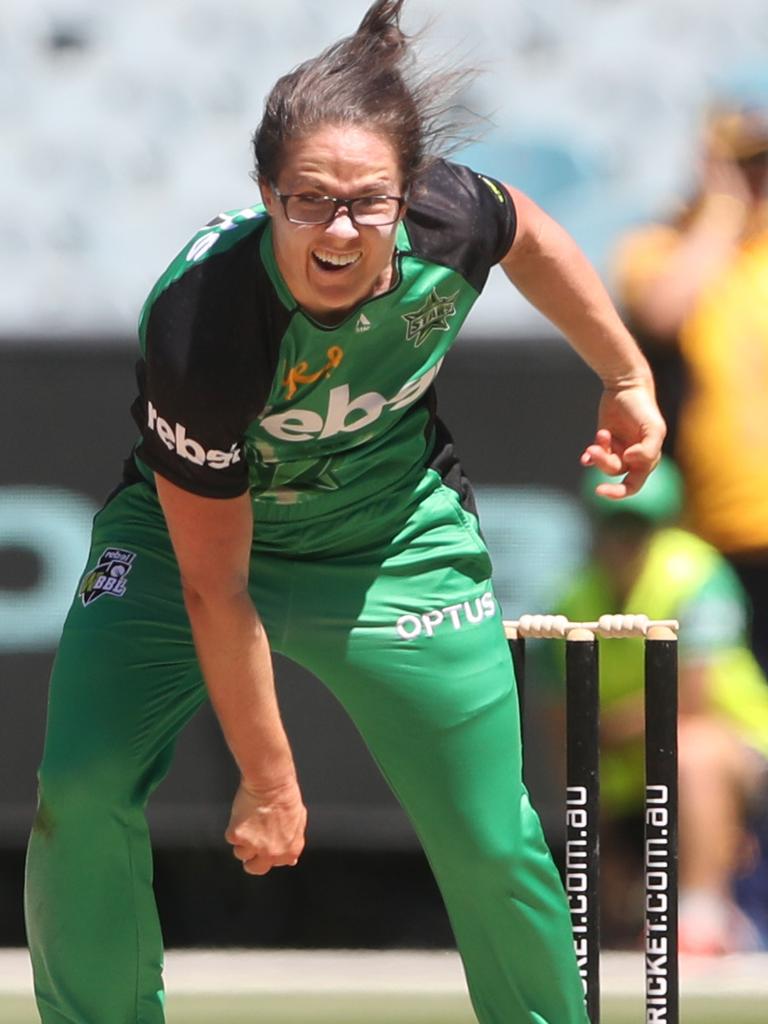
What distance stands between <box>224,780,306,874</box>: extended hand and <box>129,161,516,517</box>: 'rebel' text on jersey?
1.37 feet

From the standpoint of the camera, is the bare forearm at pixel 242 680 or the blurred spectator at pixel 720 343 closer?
the bare forearm at pixel 242 680

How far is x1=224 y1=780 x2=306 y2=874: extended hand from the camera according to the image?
270cm

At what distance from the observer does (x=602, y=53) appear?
516cm

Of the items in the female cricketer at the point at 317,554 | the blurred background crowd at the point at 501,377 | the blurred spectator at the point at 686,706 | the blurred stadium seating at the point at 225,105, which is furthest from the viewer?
the blurred stadium seating at the point at 225,105

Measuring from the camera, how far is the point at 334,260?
2.55 metres

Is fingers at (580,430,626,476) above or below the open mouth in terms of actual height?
below

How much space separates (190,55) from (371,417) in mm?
2581

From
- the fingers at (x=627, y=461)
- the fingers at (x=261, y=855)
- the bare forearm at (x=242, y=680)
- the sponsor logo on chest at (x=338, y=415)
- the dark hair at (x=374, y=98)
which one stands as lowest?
the fingers at (x=261, y=855)

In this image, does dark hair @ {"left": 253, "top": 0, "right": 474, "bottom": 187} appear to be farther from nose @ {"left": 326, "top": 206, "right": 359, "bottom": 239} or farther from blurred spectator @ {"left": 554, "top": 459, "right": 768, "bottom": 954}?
blurred spectator @ {"left": 554, "top": 459, "right": 768, "bottom": 954}

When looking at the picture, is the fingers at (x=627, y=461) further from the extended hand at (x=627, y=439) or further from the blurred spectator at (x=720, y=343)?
the blurred spectator at (x=720, y=343)

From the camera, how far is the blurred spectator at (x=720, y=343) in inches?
191

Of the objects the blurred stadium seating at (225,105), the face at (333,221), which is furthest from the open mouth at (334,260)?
the blurred stadium seating at (225,105)

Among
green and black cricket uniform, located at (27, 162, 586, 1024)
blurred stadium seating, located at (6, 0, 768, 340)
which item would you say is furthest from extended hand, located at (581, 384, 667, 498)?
blurred stadium seating, located at (6, 0, 768, 340)

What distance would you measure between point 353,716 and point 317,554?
0.25 metres
